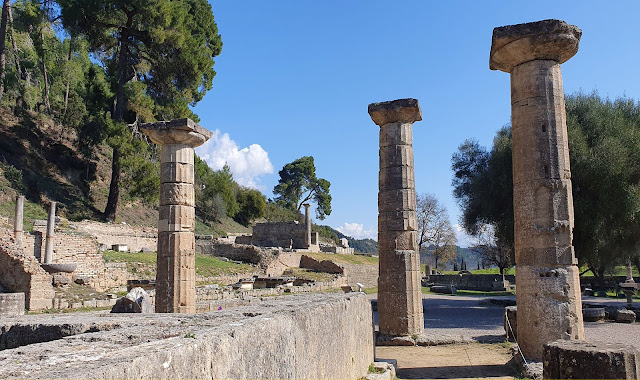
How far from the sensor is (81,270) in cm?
1895

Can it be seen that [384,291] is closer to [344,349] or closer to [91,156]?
[344,349]

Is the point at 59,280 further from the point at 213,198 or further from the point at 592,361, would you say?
the point at 213,198

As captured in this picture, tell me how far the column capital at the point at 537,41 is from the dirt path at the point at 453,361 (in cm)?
541

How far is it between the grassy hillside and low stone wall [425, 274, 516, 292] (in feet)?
67.3

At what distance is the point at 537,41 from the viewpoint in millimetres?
8531

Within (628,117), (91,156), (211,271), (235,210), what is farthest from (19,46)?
(628,117)

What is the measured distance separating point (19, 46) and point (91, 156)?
8193 mm

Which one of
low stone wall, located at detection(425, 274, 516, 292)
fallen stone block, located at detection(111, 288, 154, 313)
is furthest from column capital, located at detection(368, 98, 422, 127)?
low stone wall, located at detection(425, 274, 516, 292)

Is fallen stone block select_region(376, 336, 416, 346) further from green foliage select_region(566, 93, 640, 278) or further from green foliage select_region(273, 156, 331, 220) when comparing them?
green foliage select_region(273, 156, 331, 220)

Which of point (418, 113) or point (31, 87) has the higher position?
point (31, 87)

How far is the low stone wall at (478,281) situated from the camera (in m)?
30.9

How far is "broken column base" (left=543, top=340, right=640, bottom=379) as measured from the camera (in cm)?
516

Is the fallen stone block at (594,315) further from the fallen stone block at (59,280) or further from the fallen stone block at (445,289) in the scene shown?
the fallen stone block at (59,280)

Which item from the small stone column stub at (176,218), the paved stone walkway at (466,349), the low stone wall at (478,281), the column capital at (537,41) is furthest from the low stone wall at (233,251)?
the column capital at (537,41)
